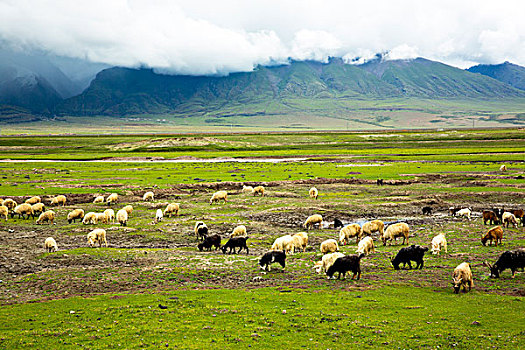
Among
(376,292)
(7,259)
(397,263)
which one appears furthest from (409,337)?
(7,259)

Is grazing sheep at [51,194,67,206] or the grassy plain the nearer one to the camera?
the grassy plain

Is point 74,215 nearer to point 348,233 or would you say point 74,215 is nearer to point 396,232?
point 348,233

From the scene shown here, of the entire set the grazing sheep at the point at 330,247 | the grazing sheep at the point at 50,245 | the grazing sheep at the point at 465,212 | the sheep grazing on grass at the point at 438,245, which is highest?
the grazing sheep at the point at 465,212

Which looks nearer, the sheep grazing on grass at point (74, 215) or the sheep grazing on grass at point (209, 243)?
the sheep grazing on grass at point (209, 243)

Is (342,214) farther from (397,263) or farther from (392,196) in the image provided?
(397,263)

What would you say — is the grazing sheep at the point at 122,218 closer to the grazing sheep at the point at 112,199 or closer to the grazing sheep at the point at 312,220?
the grazing sheep at the point at 112,199

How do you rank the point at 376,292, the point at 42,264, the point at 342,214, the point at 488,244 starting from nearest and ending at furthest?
the point at 376,292
the point at 42,264
the point at 488,244
the point at 342,214

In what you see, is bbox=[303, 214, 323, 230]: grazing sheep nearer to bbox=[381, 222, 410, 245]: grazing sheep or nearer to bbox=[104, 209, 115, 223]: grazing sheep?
bbox=[381, 222, 410, 245]: grazing sheep

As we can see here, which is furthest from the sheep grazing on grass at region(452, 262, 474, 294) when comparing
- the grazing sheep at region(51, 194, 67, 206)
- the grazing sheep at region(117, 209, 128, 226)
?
the grazing sheep at region(51, 194, 67, 206)

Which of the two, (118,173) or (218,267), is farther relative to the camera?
(118,173)

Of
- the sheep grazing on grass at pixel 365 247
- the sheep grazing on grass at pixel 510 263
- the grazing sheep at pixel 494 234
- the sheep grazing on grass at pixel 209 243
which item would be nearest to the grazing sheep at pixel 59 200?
the sheep grazing on grass at pixel 209 243

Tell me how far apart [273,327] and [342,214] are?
81.0 ft

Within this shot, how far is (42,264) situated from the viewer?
21094mm

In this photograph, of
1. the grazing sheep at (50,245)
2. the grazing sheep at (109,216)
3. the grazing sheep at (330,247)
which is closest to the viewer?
the grazing sheep at (330,247)
